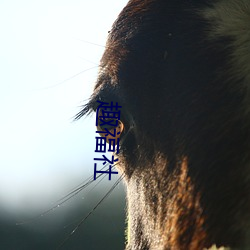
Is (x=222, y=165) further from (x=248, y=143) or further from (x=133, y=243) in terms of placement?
(x=133, y=243)

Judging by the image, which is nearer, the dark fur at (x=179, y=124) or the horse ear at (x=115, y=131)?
the dark fur at (x=179, y=124)

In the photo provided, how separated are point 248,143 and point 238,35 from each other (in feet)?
1.05

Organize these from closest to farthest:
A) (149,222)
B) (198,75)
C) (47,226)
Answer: (198,75)
(149,222)
(47,226)

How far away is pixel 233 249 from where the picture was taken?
2.07 m

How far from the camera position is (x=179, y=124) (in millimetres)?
2416

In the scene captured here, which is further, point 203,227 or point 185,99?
point 185,99

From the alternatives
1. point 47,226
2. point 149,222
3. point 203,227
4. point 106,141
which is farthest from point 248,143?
point 47,226

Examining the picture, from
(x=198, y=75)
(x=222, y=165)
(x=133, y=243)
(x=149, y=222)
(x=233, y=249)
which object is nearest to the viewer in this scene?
(x=233, y=249)

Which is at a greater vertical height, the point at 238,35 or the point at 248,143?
the point at 238,35

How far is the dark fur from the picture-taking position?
218 centimetres

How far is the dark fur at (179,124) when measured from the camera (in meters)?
2.18

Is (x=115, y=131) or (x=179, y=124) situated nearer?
(x=179, y=124)

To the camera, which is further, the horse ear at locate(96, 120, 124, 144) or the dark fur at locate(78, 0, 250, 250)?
the horse ear at locate(96, 120, 124, 144)

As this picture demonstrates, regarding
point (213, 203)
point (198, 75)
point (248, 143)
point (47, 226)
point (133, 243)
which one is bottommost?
point (47, 226)
